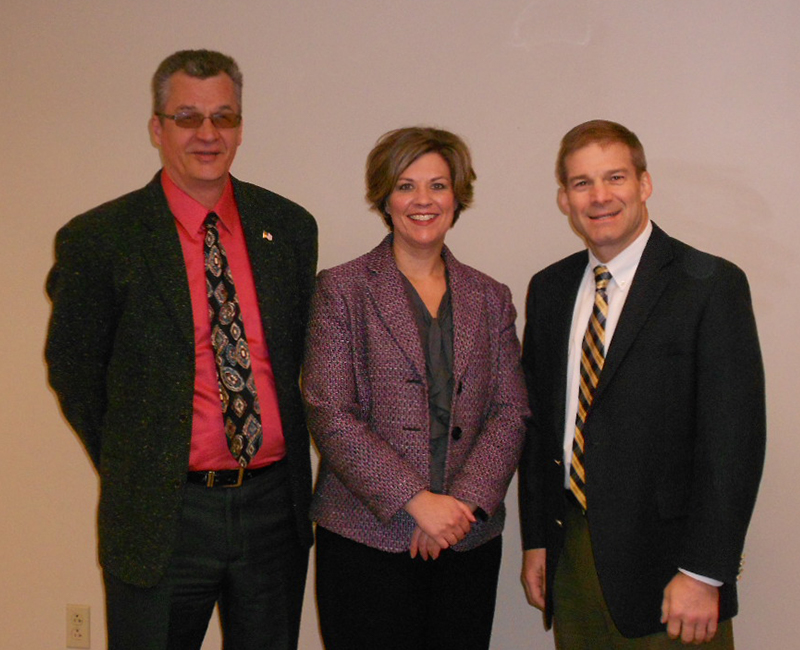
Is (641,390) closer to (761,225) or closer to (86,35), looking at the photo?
(761,225)

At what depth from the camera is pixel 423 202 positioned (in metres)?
1.95

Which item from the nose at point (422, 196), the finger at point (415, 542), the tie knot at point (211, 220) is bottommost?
the finger at point (415, 542)

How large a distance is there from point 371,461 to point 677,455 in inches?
26.9

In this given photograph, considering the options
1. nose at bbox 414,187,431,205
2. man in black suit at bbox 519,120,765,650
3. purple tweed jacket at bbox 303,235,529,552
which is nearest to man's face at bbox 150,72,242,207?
purple tweed jacket at bbox 303,235,529,552

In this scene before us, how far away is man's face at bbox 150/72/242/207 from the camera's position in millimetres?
1893

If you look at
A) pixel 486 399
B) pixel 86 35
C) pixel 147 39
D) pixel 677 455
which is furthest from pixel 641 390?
pixel 86 35

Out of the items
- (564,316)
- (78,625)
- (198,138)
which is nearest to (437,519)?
(564,316)

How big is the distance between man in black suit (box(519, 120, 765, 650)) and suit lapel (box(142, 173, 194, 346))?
0.91m

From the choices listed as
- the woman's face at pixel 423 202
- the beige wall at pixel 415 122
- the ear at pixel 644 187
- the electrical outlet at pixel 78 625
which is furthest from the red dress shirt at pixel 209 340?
the electrical outlet at pixel 78 625

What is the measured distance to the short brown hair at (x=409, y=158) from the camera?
6.46ft

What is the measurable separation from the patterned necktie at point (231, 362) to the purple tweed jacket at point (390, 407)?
144mm

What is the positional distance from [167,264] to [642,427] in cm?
116

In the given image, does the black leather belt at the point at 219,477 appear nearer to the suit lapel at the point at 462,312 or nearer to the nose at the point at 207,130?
the suit lapel at the point at 462,312

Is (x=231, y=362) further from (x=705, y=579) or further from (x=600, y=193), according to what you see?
(x=705, y=579)
